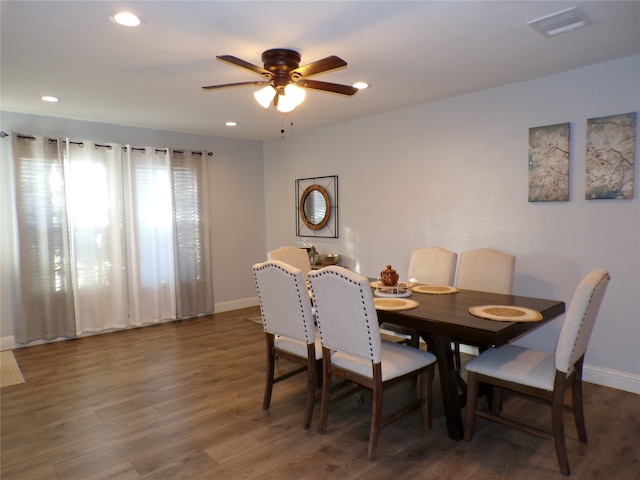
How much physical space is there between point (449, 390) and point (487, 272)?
1173 mm

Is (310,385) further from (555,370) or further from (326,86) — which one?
(326,86)

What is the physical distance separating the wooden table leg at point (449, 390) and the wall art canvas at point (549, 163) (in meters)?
1.66

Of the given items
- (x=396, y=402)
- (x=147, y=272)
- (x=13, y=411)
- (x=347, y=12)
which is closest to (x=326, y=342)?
(x=396, y=402)

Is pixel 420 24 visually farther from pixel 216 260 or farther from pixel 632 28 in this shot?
pixel 216 260

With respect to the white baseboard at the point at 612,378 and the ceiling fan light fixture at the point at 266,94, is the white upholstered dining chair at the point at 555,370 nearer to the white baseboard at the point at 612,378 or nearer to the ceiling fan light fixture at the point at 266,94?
the white baseboard at the point at 612,378

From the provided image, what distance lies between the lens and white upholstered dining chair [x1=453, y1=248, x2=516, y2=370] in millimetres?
3207

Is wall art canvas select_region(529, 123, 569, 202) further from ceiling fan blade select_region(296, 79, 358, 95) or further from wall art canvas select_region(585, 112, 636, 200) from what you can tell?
ceiling fan blade select_region(296, 79, 358, 95)

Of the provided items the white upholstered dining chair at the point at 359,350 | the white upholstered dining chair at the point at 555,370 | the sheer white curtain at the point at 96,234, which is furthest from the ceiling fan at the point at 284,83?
the sheer white curtain at the point at 96,234

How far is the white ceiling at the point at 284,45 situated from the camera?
86.4 inches

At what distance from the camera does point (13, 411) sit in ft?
9.62

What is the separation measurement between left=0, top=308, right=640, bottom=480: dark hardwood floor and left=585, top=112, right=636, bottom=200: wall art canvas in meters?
1.48

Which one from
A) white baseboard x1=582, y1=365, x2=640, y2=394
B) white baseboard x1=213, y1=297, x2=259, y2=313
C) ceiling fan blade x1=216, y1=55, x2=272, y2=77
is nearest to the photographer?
ceiling fan blade x1=216, y1=55, x2=272, y2=77

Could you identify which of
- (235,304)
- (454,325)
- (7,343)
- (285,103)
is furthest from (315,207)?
(7,343)

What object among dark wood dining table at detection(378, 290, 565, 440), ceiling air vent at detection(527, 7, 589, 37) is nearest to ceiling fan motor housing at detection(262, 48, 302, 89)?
ceiling air vent at detection(527, 7, 589, 37)
